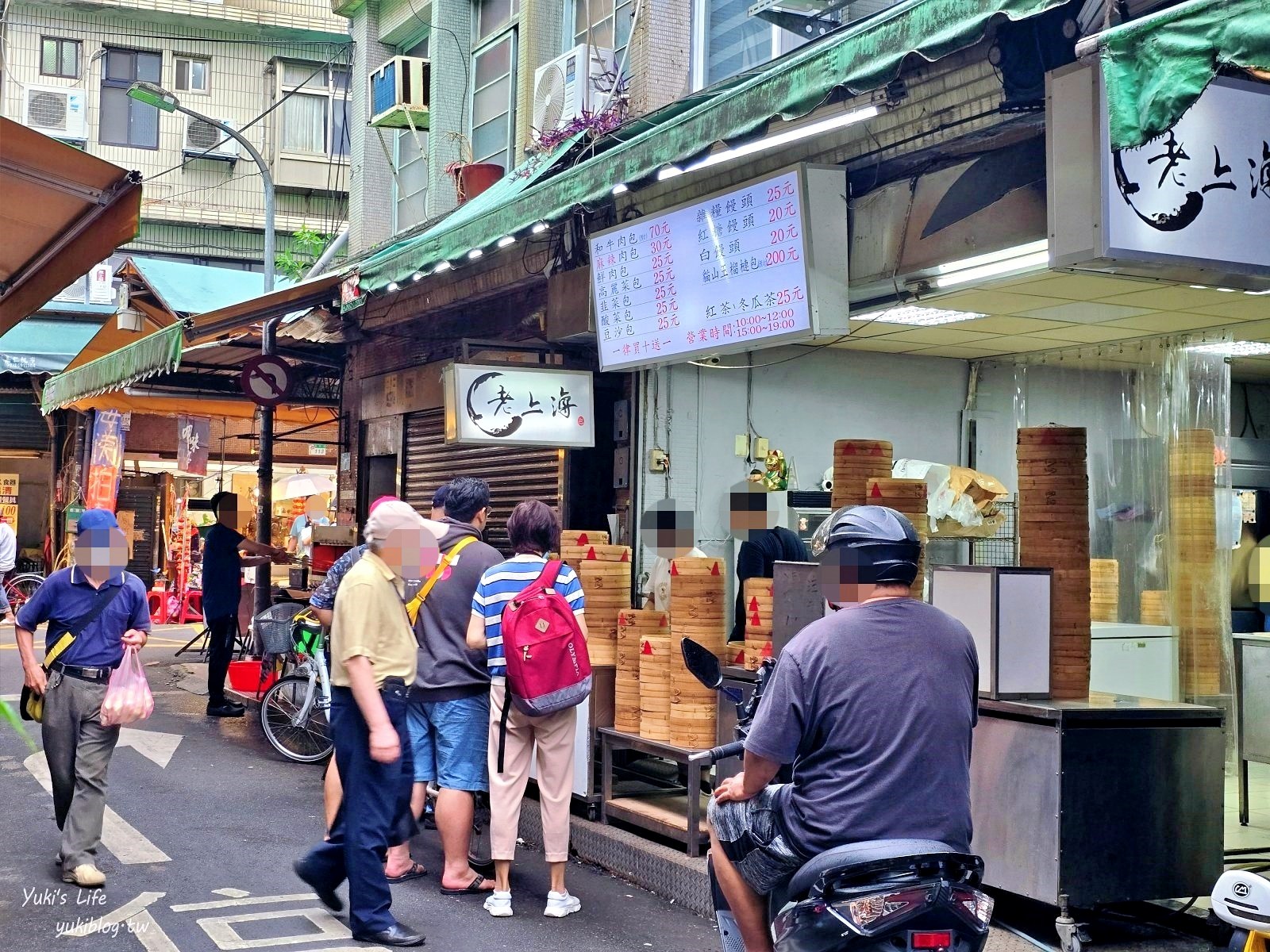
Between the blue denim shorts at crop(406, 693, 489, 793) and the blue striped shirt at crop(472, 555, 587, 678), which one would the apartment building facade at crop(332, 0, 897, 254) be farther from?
the blue denim shorts at crop(406, 693, 489, 793)

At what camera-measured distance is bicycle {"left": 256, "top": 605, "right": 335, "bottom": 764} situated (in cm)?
1065

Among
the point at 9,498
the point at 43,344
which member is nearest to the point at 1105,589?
the point at 43,344

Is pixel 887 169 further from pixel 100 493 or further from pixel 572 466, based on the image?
pixel 100 493

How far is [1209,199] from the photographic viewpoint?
197 inches

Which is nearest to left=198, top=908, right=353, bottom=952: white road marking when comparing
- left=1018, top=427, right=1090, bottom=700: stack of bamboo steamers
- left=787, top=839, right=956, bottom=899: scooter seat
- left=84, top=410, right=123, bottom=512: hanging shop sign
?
left=787, top=839, right=956, bottom=899: scooter seat

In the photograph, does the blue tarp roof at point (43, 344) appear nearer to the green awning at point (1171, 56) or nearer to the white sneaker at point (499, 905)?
the white sneaker at point (499, 905)

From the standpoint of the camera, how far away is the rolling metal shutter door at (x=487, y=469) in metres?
11.2

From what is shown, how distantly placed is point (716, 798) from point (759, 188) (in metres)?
4.15

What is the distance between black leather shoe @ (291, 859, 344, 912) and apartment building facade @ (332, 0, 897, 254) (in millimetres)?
6744

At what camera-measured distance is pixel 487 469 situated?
12.4 meters

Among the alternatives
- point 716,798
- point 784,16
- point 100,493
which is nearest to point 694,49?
point 784,16

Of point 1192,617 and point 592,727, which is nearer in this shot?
point 592,727

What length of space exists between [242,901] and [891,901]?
412 cm

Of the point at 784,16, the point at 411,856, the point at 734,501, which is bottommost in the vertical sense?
the point at 411,856
